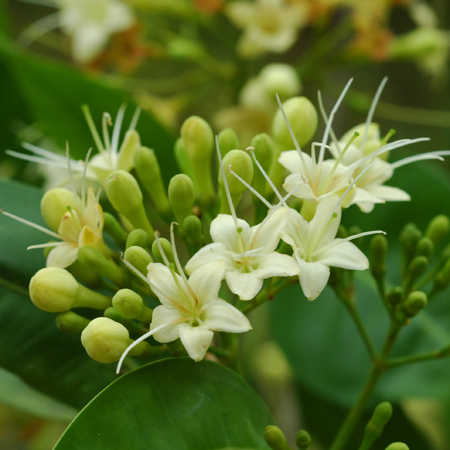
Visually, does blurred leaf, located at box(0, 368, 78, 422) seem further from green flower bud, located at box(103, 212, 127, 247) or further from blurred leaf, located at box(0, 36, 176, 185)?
blurred leaf, located at box(0, 36, 176, 185)

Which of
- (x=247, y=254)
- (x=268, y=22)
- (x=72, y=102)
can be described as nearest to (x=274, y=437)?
(x=247, y=254)

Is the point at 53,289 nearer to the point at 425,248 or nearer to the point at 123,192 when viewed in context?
the point at 123,192

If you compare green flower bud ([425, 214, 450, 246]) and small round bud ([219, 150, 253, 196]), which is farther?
green flower bud ([425, 214, 450, 246])

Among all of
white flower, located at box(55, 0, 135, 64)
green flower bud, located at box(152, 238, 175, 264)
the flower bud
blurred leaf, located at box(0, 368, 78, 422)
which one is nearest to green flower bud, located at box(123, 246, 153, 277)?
green flower bud, located at box(152, 238, 175, 264)

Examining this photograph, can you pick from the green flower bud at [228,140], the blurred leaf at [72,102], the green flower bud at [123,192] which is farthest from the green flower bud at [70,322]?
the blurred leaf at [72,102]

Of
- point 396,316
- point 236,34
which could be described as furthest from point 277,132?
point 236,34

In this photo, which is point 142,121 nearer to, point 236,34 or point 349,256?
point 349,256
